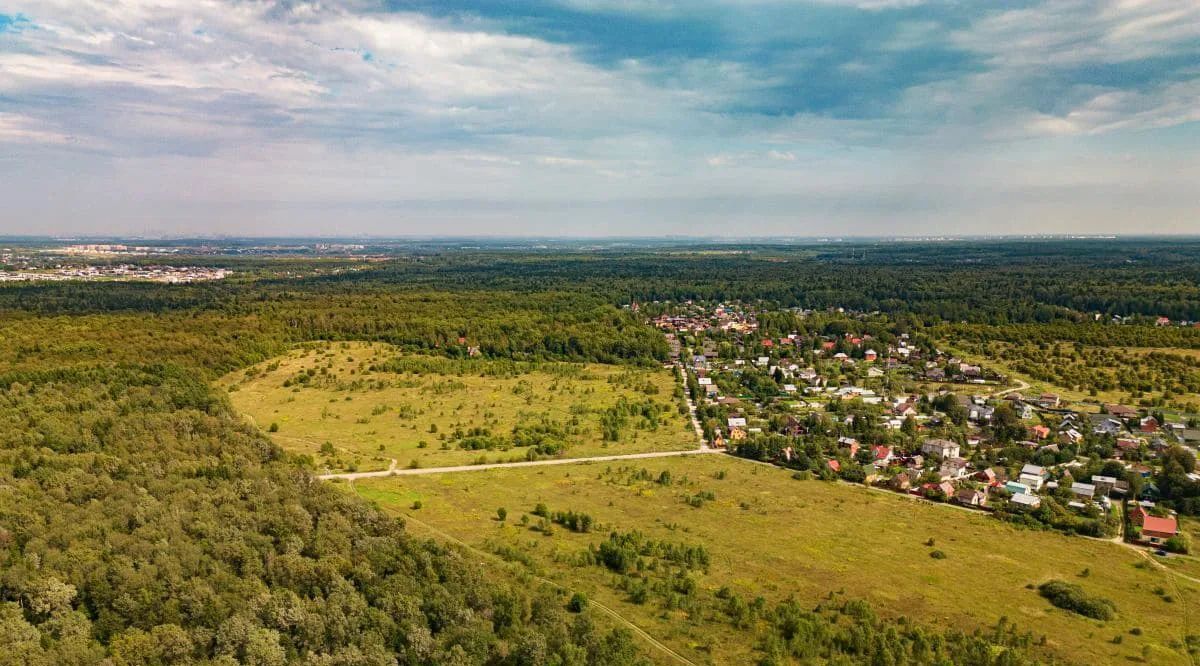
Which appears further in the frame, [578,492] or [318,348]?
[318,348]

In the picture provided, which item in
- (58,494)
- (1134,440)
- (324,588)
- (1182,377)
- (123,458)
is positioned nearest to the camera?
(324,588)

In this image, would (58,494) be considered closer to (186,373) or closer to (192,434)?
(192,434)

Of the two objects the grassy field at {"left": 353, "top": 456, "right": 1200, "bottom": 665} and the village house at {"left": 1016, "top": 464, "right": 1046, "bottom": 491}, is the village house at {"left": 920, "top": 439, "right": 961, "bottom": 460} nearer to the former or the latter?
the village house at {"left": 1016, "top": 464, "right": 1046, "bottom": 491}

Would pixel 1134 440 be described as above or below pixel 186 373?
below

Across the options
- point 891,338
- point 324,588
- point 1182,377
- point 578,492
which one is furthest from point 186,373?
point 1182,377

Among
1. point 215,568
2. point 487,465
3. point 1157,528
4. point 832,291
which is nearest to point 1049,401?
point 1157,528

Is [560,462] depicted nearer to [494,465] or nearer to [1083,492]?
[494,465]

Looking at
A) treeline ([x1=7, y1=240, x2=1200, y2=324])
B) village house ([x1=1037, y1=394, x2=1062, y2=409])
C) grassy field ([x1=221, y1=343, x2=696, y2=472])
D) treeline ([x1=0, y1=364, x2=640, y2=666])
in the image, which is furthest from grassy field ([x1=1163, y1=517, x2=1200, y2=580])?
treeline ([x1=7, y1=240, x2=1200, y2=324])
